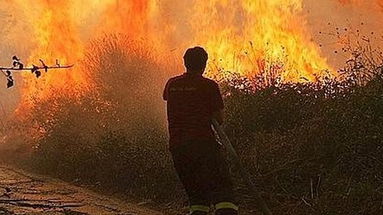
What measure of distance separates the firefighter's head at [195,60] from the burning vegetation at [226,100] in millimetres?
2035

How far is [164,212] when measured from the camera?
1075cm

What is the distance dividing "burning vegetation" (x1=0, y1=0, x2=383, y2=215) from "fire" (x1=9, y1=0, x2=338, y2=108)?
36mm

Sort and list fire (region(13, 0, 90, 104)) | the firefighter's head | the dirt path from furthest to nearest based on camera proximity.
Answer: fire (region(13, 0, 90, 104)) → the dirt path → the firefighter's head

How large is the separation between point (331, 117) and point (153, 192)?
136 inches

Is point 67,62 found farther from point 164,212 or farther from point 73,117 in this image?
point 164,212

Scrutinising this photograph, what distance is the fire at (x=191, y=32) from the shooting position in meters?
16.2

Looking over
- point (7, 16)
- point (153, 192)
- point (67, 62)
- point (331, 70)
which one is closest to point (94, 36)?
point (67, 62)

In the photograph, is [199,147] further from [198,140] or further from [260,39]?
[260,39]

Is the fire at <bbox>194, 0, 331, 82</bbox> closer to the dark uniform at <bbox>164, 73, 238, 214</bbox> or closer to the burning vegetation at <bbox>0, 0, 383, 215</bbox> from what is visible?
the burning vegetation at <bbox>0, 0, 383, 215</bbox>

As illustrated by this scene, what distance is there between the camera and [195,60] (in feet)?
23.2

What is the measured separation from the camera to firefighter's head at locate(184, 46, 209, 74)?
23.2 feet

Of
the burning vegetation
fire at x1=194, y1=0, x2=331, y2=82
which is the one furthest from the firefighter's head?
fire at x1=194, y1=0, x2=331, y2=82

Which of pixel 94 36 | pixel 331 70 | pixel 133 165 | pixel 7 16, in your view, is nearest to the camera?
pixel 133 165

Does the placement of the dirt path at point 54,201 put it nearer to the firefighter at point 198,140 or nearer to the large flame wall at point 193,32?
the firefighter at point 198,140
